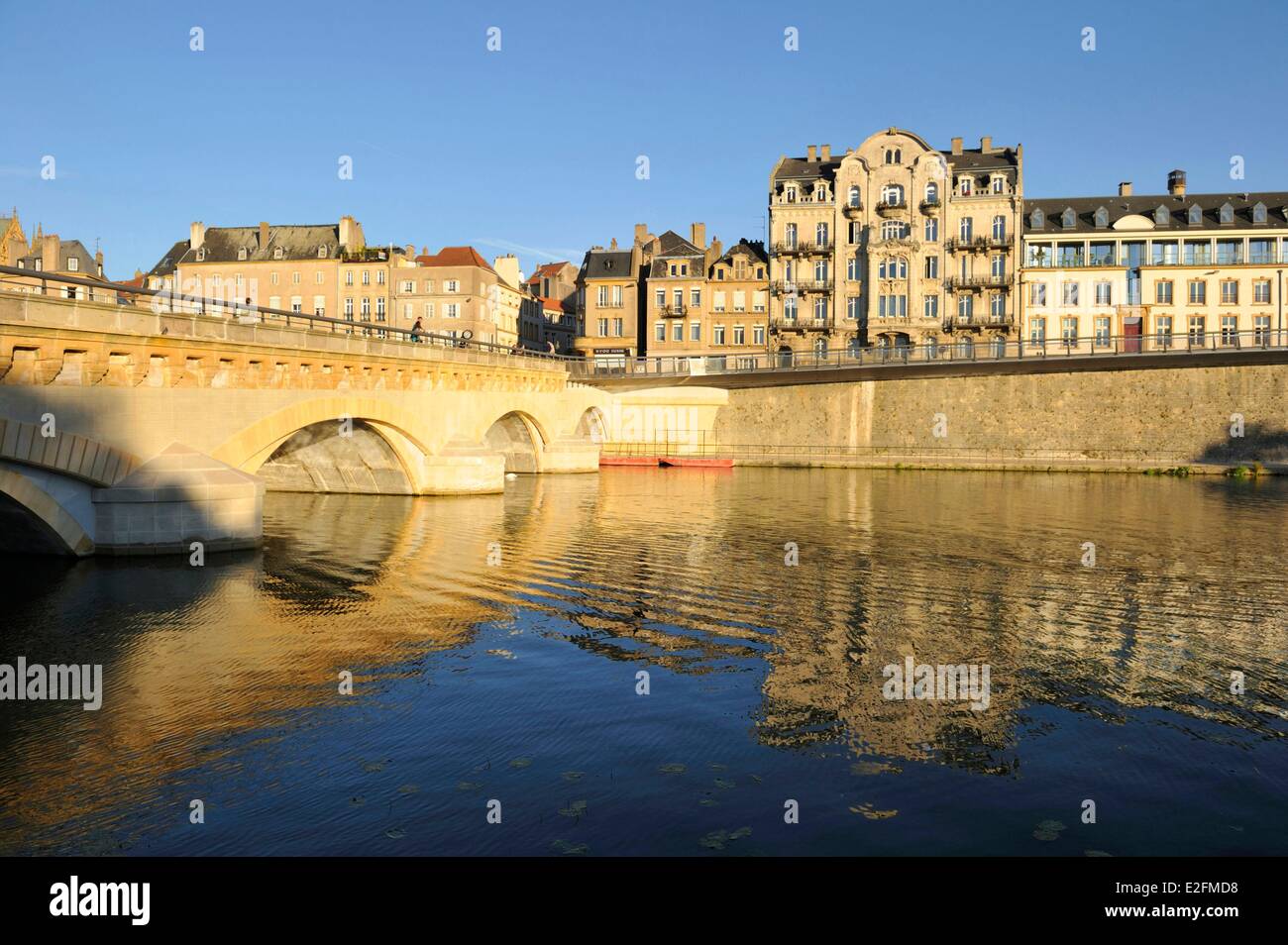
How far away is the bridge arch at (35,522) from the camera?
23281 millimetres

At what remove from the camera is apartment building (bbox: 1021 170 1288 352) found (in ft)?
273

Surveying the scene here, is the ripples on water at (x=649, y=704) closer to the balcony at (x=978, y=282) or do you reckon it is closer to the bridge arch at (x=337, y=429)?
the bridge arch at (x=337, y=429)

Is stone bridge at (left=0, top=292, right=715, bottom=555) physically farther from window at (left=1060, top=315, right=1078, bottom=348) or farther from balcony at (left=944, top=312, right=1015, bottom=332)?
window at (left=1060, top=315, right=1078, bottom=348)

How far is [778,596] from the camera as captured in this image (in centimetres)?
2234

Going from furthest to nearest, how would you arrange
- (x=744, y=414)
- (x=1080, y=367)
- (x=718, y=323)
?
(x=718, y=323)
(x=744, y=414)
(x=1080, y=367)

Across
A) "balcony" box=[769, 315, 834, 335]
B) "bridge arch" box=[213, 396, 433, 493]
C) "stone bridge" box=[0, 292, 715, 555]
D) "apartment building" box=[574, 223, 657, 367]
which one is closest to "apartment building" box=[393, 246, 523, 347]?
"apartment building" box=[574, 223, 657, 367]

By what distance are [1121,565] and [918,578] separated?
6306 mm

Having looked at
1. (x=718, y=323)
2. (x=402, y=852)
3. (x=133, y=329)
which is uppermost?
(x=718, y=323)

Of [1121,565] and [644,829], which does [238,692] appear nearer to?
[644,829]

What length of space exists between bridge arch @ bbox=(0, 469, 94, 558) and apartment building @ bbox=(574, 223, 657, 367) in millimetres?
72900

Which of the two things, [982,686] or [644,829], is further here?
[982,686]

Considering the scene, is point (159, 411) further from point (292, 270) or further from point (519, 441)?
point (292, 270)

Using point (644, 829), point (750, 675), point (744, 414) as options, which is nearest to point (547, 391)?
point (744, 414)

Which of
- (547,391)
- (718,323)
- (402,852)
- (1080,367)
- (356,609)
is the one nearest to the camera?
(402,852)
